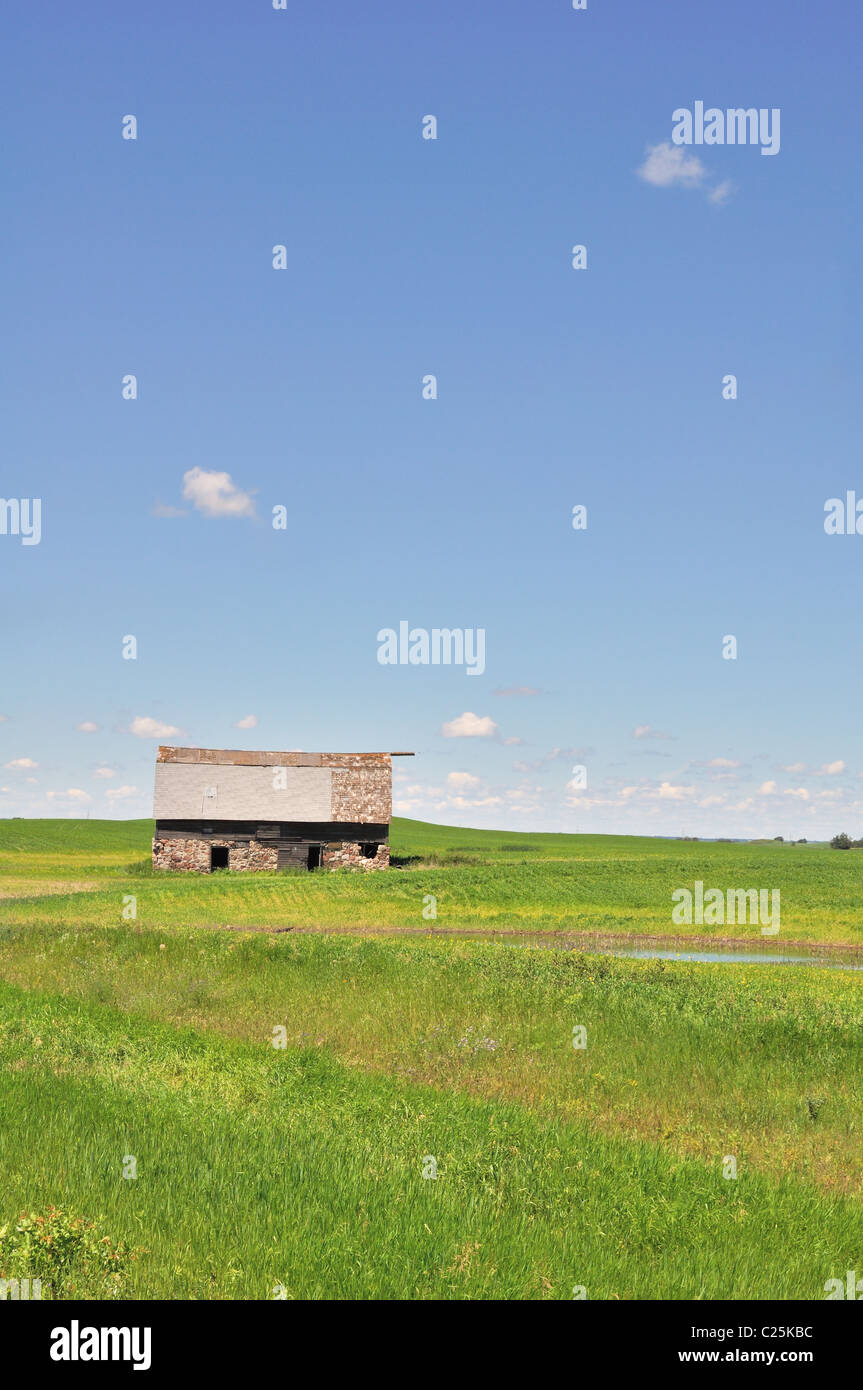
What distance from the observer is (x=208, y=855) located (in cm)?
6819

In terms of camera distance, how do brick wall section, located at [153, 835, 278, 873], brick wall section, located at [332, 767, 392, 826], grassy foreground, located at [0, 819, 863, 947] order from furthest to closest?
brick wall section, located at [332, 767, 392, 826], brick wall section, located at [153, 835, 278, 873], grassy foreground, located at [0, 819, 863, 947]

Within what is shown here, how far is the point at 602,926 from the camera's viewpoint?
4034 centimetres

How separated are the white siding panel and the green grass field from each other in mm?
37410

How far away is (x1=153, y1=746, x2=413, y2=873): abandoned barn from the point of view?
68.3 meters

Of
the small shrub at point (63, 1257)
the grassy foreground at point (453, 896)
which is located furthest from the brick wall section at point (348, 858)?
the small shrub at point (63, 1257)

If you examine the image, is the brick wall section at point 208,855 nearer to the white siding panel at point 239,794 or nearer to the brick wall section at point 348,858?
the white siding panel at point 239,794

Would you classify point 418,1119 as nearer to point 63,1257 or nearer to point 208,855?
point 63,1257

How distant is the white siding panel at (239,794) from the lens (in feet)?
224

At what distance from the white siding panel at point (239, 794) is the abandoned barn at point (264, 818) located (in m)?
0.06

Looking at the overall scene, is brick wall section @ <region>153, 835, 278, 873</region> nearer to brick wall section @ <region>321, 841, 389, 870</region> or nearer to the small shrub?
brick wall section @ <region>321, 841, 389, 870</region>

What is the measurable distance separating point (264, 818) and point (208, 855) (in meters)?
4.34

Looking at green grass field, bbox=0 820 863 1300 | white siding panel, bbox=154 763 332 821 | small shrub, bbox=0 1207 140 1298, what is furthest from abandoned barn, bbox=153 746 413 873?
small shrub, bbox=0 1207 140 1298
